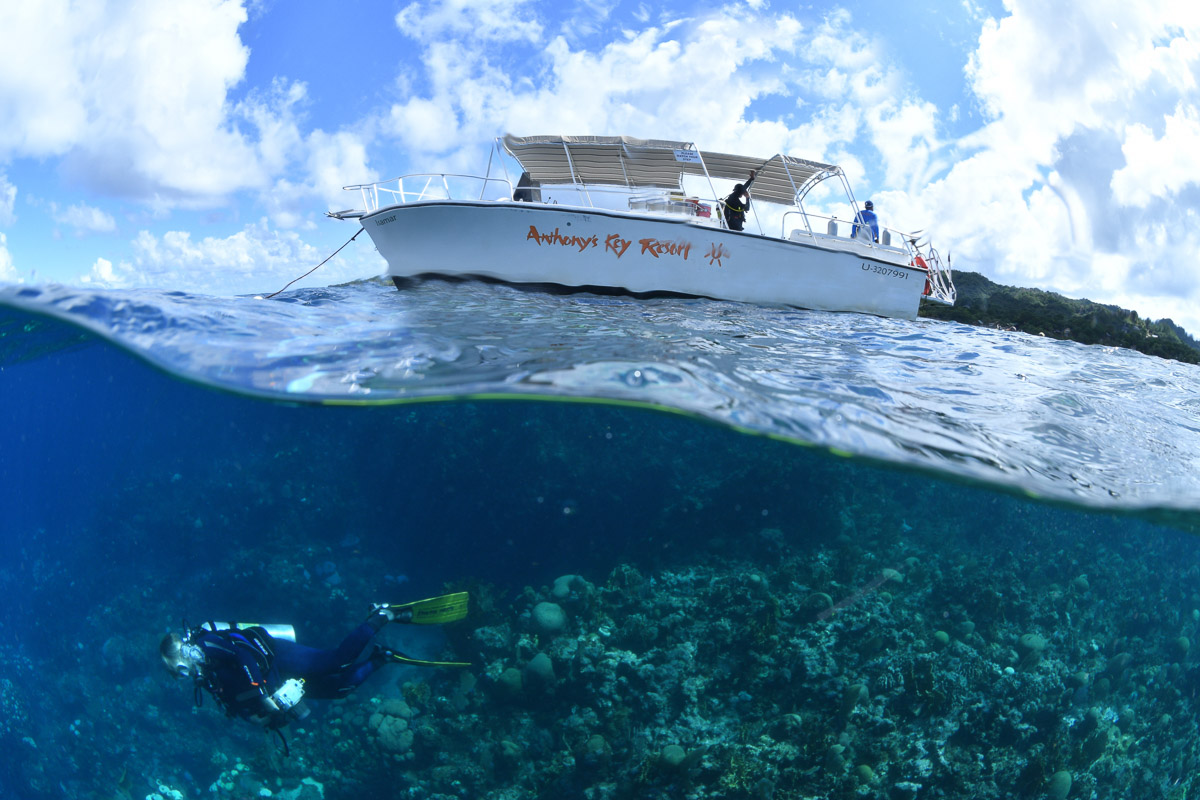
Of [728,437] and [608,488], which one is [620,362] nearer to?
[728,437]

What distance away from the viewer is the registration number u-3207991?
43.2 feet

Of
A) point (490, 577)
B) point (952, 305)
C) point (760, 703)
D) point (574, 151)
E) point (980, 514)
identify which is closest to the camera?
point (760, 703)

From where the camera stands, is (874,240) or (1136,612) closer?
(1136,612)

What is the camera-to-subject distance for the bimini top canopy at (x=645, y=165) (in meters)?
12.5

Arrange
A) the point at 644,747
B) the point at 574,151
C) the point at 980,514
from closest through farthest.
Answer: the point at 644,747
the point at 980,514
the point at 574,151

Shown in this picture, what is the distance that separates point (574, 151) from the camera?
1291 centimetres

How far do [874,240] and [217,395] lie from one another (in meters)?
13.4

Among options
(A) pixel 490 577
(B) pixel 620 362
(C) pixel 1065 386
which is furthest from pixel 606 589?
(C) pixel 1065 386

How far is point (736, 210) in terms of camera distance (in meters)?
12.4

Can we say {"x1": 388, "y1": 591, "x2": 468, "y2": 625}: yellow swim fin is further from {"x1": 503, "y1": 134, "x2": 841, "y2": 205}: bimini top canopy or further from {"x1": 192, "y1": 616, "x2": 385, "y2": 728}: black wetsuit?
{"x1": 503, "y1": 134, "x2": 841, "y2": 205}: bimini top canopy

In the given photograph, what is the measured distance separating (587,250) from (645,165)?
330cm

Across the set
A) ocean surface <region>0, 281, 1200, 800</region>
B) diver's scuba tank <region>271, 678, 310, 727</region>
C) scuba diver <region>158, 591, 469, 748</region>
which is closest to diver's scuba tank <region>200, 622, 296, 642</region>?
scuba diver <region>158, 591, 469, 748</region>

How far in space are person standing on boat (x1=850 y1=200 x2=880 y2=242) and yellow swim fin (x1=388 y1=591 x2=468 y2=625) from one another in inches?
459

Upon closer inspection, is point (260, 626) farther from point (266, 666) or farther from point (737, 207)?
point (737, 207)
